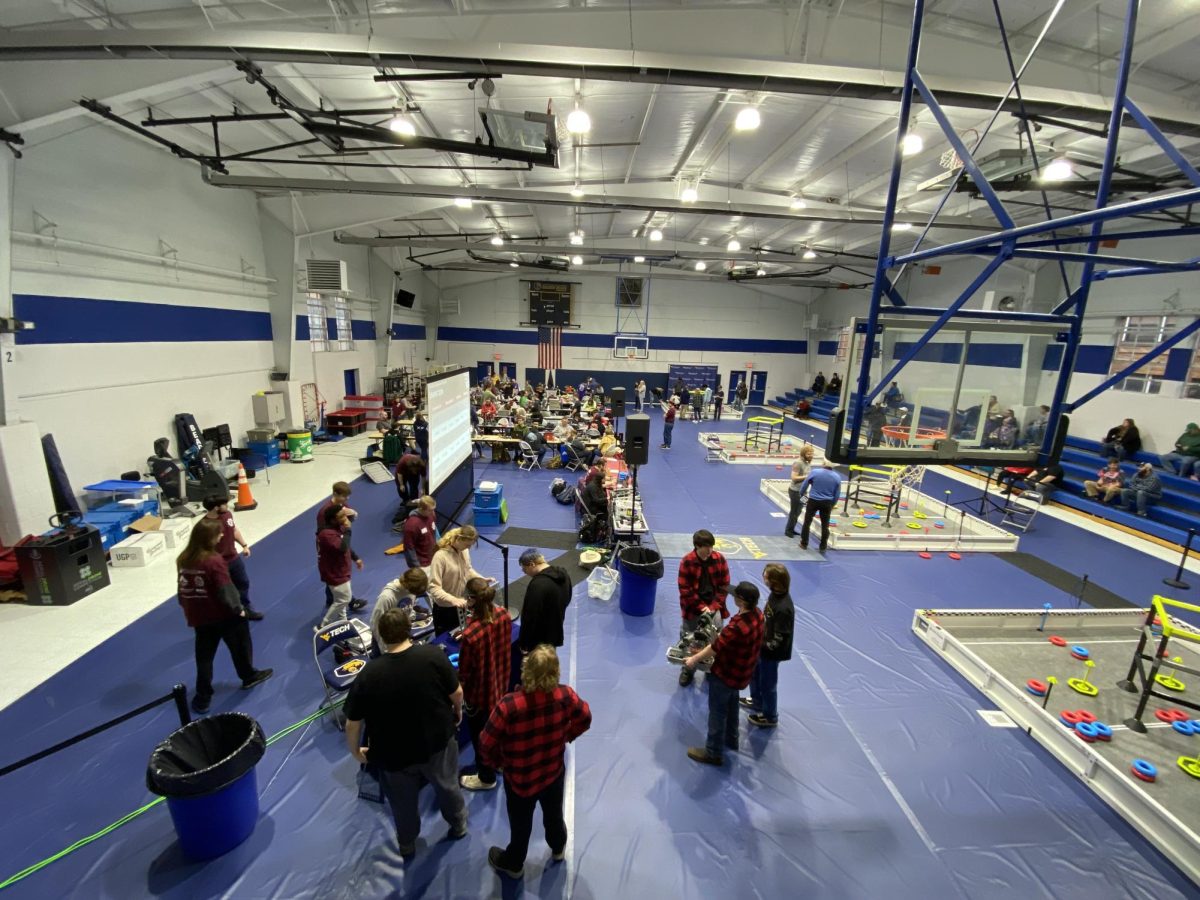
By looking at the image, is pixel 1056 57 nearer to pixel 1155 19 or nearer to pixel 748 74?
pixel 1155 19

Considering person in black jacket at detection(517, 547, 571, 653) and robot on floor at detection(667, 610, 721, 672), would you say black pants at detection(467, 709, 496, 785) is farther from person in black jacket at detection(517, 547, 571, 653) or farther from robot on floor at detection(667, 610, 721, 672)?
robot on floor at detection(667, 610, 721, 672)

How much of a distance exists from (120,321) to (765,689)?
38.6 ft

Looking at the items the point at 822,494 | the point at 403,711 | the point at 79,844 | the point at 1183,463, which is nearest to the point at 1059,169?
the point at 822,494

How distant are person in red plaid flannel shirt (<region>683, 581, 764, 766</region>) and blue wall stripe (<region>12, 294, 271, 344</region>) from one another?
10254mm

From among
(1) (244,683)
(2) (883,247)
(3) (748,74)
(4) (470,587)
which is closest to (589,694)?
(4) (470,587)

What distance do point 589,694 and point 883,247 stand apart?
4.44 meters

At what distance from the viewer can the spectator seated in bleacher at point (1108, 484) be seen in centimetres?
1009

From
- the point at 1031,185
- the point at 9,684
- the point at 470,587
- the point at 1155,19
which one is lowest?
the point at 9,684

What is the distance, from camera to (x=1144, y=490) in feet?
31.2

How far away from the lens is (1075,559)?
816 centimetres

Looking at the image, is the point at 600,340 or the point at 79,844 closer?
the point at 79,844

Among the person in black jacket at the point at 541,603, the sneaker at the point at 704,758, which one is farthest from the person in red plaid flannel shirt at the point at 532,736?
the sneaker at the point at 704,758

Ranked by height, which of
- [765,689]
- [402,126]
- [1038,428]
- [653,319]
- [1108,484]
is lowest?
[765,689]

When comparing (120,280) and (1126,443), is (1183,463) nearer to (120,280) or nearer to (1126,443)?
(1126,443)
